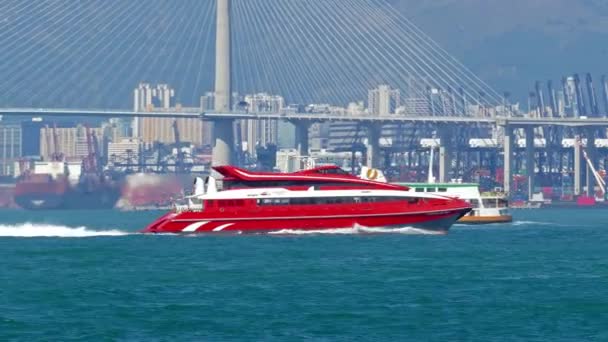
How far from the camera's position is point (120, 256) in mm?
51875

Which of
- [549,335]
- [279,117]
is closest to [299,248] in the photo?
[549,335]

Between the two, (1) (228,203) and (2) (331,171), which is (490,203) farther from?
(1) (228,203)

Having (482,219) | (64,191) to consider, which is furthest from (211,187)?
(64,191)

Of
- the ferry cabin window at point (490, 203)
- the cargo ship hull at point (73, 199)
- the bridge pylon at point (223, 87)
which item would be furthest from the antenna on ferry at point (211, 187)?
the cargo ship hull at point (73, 199)

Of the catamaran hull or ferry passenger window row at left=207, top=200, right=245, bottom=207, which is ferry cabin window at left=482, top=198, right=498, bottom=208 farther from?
ferry passenger window row at left=207, top=200, right=245, bottom=207

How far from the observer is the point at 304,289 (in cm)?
3991

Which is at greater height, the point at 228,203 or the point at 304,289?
the point at 228,203

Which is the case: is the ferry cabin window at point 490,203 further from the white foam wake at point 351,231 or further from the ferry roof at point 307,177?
the ferry roof at point 307,177

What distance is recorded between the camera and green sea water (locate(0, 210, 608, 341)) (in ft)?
107

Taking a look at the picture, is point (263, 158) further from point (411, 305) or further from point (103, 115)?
point (411, 305)

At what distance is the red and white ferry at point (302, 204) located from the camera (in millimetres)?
60000

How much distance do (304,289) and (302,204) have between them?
2029 centimetres

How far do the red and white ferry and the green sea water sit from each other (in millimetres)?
593

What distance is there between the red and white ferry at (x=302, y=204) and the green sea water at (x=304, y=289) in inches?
23.3
